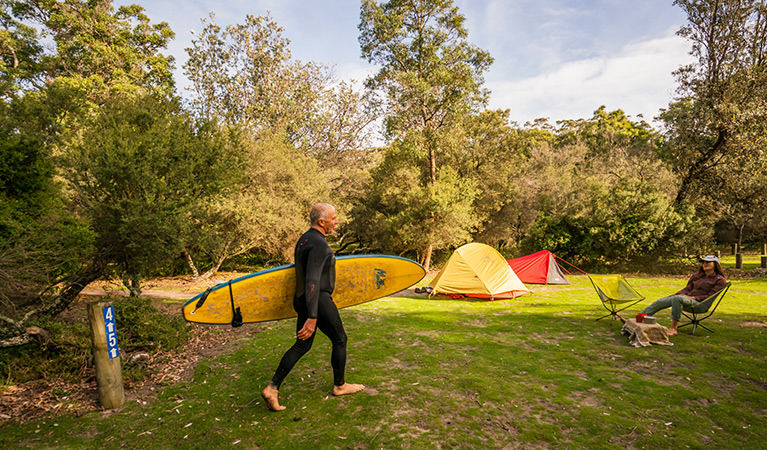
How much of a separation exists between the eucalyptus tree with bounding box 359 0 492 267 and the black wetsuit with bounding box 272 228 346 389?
44.5ft

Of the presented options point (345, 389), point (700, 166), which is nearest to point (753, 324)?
point (345, 389)

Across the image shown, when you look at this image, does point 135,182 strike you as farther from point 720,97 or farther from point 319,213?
point 720,97

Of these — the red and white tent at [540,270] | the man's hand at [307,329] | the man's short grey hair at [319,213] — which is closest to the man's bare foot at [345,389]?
the man's hand at [307,329]

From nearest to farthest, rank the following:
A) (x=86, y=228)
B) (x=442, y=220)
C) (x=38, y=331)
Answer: (x=38, y=331), (x=86, y=228), (x=442, y=220)

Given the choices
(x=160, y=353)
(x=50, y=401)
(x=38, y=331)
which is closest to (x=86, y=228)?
(x=38, y=331)

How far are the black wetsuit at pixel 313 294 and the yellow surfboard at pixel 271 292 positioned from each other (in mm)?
1039

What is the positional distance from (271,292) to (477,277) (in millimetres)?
7192

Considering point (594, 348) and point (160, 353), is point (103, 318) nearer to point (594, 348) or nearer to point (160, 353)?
point (160, 353)

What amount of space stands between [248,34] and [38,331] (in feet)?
79.0

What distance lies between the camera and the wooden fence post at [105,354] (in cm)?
377

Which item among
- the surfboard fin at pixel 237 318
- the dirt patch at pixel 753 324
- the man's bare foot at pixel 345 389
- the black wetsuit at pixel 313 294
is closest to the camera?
the black wetsuit at pixel 313 294

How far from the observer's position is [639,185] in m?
16.1

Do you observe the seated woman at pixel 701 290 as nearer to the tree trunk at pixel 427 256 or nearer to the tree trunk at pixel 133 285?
the tree trunk at pixel 133 285

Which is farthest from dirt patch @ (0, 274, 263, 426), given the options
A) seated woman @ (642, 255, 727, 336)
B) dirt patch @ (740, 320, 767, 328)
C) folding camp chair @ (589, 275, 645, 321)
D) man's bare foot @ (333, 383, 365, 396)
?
dirt patch @ (740, 320, 767, 328)
